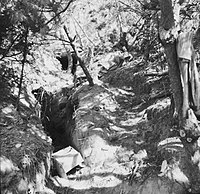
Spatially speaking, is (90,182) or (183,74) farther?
(90,182)

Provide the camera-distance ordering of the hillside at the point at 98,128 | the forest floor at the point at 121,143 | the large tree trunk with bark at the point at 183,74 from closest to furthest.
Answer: the large tree trunk with bark at the point at 183,74
the hillside at the point at 98,128
the forest floor at the point at 121,143

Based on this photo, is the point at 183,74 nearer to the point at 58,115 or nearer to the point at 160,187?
the point at 160,187

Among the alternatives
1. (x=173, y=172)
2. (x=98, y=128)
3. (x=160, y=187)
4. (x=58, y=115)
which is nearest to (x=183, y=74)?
(x=173, y=172)

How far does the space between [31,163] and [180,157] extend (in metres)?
2.46

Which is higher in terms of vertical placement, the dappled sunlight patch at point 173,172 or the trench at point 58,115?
the trench at point 58,115

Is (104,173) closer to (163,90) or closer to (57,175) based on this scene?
(57,175)

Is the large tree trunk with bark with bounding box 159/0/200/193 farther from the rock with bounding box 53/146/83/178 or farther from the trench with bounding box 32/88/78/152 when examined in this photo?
the trench with bounding box 32/88/78/152

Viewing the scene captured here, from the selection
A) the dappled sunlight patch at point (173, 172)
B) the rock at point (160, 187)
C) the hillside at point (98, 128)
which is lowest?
the rock at point (160, 187)

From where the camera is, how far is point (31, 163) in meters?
4.34

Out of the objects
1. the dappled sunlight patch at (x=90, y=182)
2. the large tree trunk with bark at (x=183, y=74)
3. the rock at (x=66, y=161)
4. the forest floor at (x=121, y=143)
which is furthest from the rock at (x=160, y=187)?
the rock at (x=66, y=161)

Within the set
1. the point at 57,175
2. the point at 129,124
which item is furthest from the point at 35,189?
the point at 129,124

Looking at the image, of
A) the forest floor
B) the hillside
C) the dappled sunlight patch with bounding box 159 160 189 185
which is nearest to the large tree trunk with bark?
the hillside

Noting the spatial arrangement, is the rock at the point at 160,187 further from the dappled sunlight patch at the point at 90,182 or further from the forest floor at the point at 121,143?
the dappled sunlight patch at the point at 90,182

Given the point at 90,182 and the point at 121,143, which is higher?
the point at 121,143
